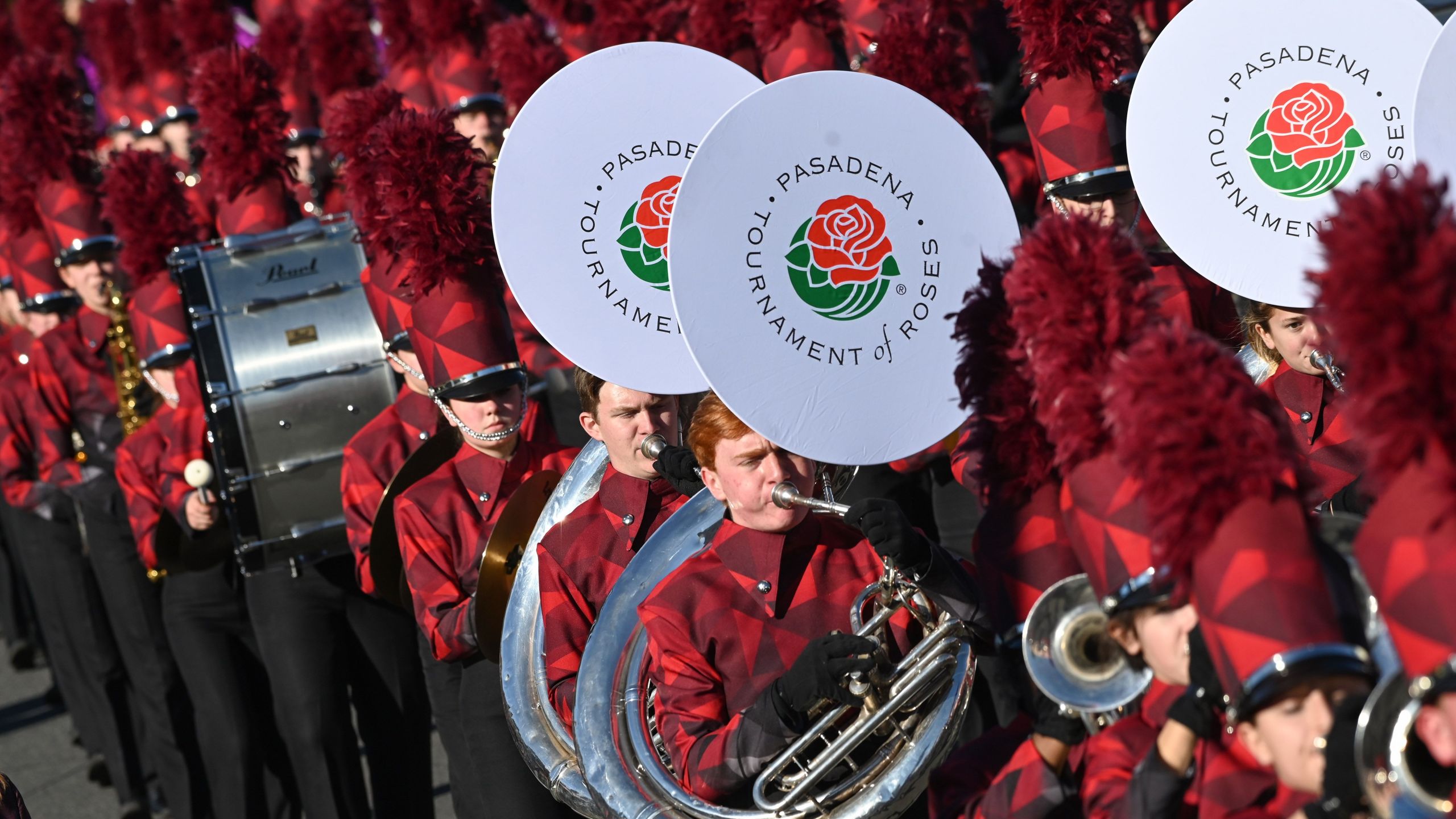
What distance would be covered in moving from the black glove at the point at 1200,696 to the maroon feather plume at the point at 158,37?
7474 millimetres

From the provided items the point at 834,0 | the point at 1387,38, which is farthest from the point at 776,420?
the point at 834,0

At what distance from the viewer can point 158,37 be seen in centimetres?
854

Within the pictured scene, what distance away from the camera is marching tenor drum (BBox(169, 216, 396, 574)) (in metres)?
4.76

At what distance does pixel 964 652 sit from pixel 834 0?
2.92m

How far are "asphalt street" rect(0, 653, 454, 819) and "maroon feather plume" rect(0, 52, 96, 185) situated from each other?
238 centimetres

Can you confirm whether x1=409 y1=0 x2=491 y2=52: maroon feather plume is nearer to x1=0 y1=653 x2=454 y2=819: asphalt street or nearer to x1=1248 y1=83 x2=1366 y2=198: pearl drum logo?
x1=0 y1=653 x2=454 y2=819: asphalt street

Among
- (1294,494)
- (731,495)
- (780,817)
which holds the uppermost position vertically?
(1294,494)

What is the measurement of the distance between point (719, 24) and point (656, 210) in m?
2.24

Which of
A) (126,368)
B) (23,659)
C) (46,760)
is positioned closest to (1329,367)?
(126,368)

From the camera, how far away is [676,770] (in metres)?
3.12

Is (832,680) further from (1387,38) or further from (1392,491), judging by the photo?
(1387,38)

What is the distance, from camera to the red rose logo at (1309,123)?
2.99m

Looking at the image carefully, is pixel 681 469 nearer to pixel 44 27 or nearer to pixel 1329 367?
pixel 1329 367

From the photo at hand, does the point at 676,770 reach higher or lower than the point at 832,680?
lower
